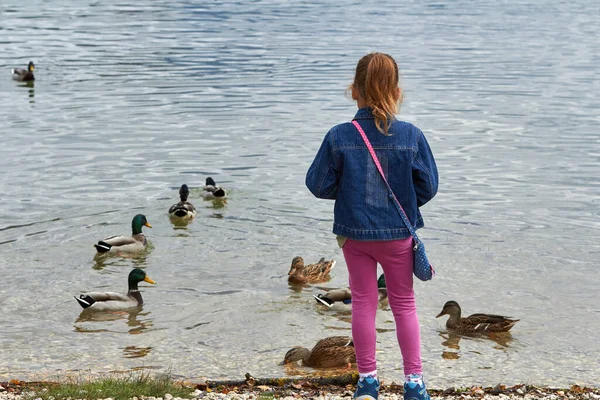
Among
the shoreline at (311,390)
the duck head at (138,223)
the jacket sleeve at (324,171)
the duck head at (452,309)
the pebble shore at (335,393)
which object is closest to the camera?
the jacket sleeve at (324,171)

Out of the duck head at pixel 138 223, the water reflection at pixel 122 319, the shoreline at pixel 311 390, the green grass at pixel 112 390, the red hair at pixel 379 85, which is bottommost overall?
the water reflection at pixel 122 319

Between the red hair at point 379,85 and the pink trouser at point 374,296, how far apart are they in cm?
85

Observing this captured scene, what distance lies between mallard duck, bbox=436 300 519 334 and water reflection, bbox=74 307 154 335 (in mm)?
3394

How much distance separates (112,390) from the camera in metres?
7.29

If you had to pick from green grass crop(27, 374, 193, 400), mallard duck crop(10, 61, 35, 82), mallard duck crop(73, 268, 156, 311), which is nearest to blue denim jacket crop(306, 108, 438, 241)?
green grass crop(27, 374, 193, 400)

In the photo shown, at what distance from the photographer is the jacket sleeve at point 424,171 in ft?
22.7

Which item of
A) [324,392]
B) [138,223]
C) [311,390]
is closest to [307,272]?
[138,223]

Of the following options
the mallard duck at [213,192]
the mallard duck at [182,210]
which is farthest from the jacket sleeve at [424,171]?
the mallard duck at [213,192]

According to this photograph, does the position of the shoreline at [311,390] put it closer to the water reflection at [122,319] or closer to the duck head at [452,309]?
the duck head at [452,309]

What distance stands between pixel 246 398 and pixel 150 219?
9.41m

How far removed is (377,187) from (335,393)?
6.08 feet

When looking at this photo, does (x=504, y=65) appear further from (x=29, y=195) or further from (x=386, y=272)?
(x=386, y=272)

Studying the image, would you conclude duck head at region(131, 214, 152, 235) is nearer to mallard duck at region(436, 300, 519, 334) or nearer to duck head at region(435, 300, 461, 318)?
duck head at region(435, 300, 461, 318)

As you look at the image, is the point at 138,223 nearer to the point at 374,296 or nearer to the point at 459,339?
the point at 459,339
